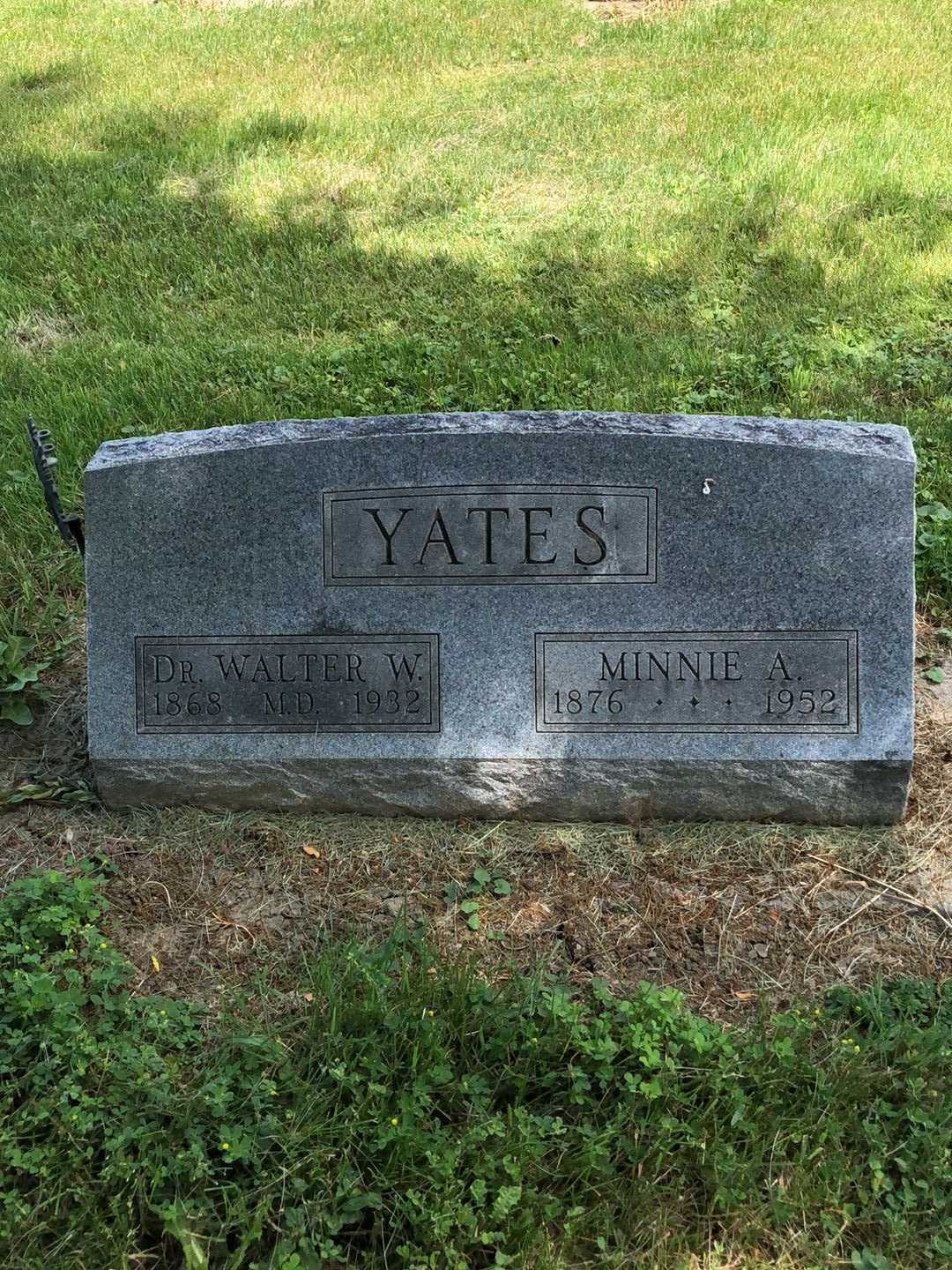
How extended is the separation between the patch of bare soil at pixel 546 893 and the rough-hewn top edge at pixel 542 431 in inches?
39.4

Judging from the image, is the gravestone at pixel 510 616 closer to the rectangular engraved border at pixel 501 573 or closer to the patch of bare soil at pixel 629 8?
the rectangular engraved border at pixel 501 573

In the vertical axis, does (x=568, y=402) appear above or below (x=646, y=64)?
below

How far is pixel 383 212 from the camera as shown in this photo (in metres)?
6.65

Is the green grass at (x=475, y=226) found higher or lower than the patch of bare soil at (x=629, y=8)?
lower

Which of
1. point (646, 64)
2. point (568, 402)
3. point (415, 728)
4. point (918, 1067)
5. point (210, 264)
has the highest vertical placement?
point (646, 64)

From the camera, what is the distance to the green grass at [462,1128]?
2.14 metres

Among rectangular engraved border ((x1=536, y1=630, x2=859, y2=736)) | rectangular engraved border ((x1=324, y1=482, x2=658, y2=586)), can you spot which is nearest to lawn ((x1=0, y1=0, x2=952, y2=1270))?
rectangular engraved border ((x1=536, y1=630, x2=859, y2=736))

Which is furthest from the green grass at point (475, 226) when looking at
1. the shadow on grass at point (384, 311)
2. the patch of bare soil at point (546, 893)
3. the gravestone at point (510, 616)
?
the patch of bare soil at point (546, 893)

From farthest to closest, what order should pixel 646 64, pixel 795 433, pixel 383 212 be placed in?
pixel 646 64, pixel 383 212, pixel 795 433

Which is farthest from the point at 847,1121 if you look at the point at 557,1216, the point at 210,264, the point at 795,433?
the point at 210,264

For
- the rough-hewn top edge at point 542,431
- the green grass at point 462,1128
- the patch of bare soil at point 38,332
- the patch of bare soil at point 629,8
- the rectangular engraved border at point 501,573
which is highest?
the patch of bare soil at point 629,8

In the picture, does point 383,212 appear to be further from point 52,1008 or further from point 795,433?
point 52,1008

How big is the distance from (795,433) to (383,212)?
430cm

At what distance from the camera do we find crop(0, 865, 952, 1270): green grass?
7.03 feet
